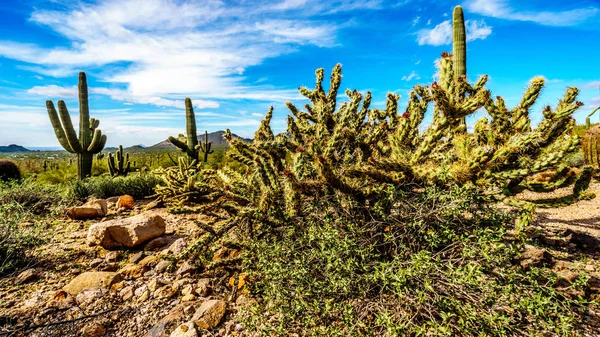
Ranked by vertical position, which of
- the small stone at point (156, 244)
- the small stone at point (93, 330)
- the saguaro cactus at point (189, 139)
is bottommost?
the small stone at point (93, 330)

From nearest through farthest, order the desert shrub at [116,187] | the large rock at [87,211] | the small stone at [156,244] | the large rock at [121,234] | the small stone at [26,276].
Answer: the small stone at [26,276] < the large rock at [121,234] < the small stone at [156,244] < the large rock at [87,211] < the desert shrub at [116,187]

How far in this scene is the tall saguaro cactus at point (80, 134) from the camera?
478 inches

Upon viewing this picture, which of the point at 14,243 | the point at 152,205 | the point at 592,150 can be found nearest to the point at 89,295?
the point at 14,243

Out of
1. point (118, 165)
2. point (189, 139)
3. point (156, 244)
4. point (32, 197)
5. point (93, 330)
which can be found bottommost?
point (93, 330)

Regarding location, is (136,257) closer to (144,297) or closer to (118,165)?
(144,297)

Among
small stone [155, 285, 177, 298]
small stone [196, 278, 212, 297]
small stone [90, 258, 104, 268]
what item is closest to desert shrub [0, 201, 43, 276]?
small stone [90, 258, 104, 268]

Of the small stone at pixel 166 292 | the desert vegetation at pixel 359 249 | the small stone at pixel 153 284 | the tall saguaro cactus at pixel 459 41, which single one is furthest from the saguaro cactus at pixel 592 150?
the small stone at pixel 153 284

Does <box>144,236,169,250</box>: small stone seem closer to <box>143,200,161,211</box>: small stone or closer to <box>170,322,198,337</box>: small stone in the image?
<box>170,322,198,337</box>: small stone

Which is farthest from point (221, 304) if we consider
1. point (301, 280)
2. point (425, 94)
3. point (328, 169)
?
point (425, 94)

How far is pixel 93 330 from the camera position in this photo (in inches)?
122

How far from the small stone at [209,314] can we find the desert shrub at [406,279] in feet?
0.99

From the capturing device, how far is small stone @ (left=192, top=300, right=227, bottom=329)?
125 inches

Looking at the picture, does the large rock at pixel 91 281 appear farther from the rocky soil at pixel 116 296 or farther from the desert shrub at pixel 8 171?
the desert shrub at pixel 8 171

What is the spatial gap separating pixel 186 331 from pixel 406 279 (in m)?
1.98
